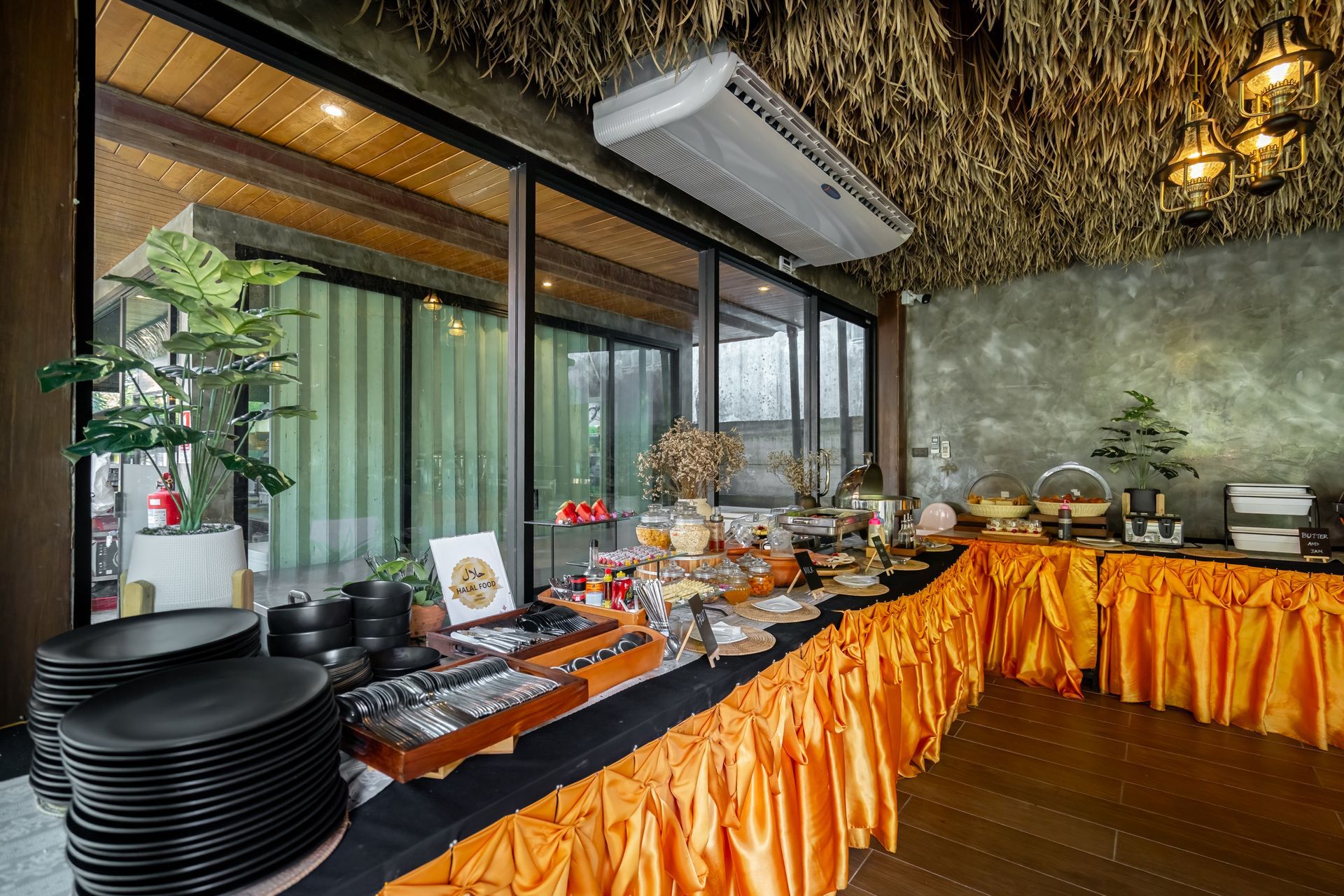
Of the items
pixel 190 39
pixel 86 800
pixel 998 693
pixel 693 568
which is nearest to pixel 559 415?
pixel 693 568

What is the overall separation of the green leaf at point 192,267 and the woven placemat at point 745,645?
127 cm

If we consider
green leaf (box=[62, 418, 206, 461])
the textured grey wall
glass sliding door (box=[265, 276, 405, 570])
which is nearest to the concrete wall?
glass sliding door (box=[265, 276, 405, 570])

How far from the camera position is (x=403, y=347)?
2.33 meters

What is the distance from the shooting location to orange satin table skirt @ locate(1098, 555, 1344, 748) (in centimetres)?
265

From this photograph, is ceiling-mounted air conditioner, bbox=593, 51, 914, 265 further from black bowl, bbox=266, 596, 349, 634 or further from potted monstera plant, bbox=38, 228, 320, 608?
black bowl, bbox=266, 596, 349, 634

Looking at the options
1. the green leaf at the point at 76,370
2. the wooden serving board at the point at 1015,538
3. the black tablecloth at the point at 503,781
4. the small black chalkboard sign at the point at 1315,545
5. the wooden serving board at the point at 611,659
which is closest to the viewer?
the black tablecloth at the point at 503,781

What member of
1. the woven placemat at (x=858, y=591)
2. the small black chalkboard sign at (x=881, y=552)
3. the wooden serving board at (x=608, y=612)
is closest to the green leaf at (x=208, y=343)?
the wooden serving board at (x=608, y=612)

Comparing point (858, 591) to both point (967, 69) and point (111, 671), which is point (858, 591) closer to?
point (111, 671)

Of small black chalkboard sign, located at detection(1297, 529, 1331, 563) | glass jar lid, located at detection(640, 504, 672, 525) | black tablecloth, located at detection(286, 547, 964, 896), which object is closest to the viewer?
black tablecloth, located at detection(286, 547, 964, 896)

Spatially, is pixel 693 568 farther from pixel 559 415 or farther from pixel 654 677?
pixel 559 415

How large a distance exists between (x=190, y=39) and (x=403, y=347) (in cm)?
107

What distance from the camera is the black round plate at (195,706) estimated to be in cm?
59

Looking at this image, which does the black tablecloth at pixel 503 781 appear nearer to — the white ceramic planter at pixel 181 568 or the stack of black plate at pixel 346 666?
the stack of black plate at pixel 346 666

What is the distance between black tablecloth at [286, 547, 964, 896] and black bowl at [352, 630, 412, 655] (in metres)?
0.45
